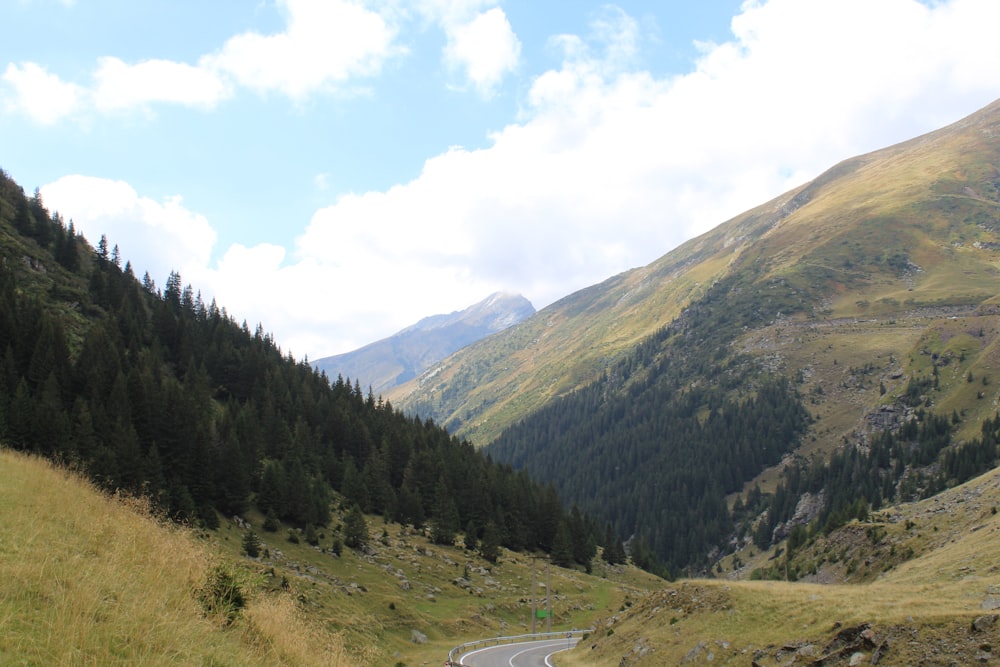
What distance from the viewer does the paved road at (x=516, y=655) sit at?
4238 cm

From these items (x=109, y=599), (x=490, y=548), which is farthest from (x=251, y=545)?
(x=109, y=599)

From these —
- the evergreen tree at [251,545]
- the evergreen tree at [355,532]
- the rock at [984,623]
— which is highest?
the evergreen tree at [251,545]

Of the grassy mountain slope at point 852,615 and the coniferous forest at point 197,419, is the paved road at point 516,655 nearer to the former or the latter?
the grassy mountain slope at point 852,615

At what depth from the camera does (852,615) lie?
2409 centimetres

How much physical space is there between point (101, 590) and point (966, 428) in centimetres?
19092

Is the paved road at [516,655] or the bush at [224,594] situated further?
the paved road at [516,655]

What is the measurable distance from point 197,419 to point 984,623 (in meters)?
64.4

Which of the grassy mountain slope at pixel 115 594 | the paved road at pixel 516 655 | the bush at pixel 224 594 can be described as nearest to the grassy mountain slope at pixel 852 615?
the paved road at pixel 516 655

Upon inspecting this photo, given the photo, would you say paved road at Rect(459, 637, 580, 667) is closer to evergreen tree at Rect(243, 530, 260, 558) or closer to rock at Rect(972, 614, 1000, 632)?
evergreen tree at Rect(243, 530, 260, 558)

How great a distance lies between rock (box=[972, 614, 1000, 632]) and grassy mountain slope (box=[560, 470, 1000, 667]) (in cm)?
4

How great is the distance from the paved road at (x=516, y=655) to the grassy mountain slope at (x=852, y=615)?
9.09ft

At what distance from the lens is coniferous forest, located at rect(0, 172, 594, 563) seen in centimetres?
5325

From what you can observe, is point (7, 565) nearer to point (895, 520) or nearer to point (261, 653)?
point (261, 653)

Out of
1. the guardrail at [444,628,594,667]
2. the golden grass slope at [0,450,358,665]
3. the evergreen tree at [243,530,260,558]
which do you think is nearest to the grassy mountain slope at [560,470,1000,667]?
the guardrail at [444,628,594,667]
